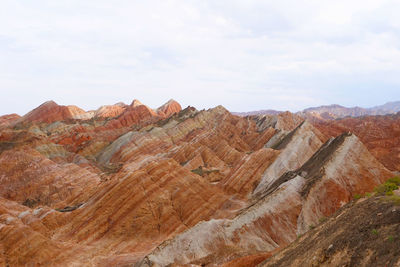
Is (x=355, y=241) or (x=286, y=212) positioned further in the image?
(x=286, y=212)

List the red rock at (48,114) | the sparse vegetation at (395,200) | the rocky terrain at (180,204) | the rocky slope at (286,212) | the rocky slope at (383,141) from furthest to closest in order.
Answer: the red rock at (48,114) → the rocky slope at (383,141) → the rocky terrain at (180,204) → the rocky slope at (286,212) → the sparse vegetation at (395,200)

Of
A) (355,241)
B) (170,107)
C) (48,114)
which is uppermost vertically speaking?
(48,114)

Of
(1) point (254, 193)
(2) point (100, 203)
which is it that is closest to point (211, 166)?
(1) point (254, 193)

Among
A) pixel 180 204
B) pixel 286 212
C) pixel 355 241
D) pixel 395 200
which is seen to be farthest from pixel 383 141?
pixel 355 241

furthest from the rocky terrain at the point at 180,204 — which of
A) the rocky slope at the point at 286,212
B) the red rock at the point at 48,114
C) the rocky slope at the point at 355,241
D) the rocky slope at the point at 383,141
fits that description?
the red rock at the point at 48,114

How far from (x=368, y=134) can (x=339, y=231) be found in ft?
298

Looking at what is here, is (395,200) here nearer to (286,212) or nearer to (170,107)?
(286,212)

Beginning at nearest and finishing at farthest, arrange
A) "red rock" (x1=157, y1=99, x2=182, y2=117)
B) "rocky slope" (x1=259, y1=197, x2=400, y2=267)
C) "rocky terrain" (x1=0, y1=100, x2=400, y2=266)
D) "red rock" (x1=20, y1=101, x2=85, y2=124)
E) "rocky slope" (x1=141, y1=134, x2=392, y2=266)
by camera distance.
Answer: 1. "rocky slope" (x1=259, y1=197, x2=400, y2=267)
2. "rocky slope" (x1=141, y1=134, x2=392, y2=266)
3. "rocky terrain" (x1=0, y1=100, x2=400, y2=266)
4. "red rock" (x1=20, y1=101, x2=85, y2=124)
5. "red rock" (x1=157, y1=99, x2=182, y2=117)

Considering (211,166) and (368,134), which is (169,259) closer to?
(211,166)

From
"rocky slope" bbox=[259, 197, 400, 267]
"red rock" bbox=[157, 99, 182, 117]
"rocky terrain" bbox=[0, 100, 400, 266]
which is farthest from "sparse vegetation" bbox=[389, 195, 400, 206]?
"red rock" bbox=[157, 99, 182, 117]

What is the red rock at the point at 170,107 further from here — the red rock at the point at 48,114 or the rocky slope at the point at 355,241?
the rocky slope at the point at 355,241

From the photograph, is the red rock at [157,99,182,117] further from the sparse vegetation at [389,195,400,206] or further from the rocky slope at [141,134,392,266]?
the sparse vegetation at [389,195,400,206]

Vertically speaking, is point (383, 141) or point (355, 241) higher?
point (355, 241)

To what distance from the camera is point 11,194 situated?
46.6 meters
